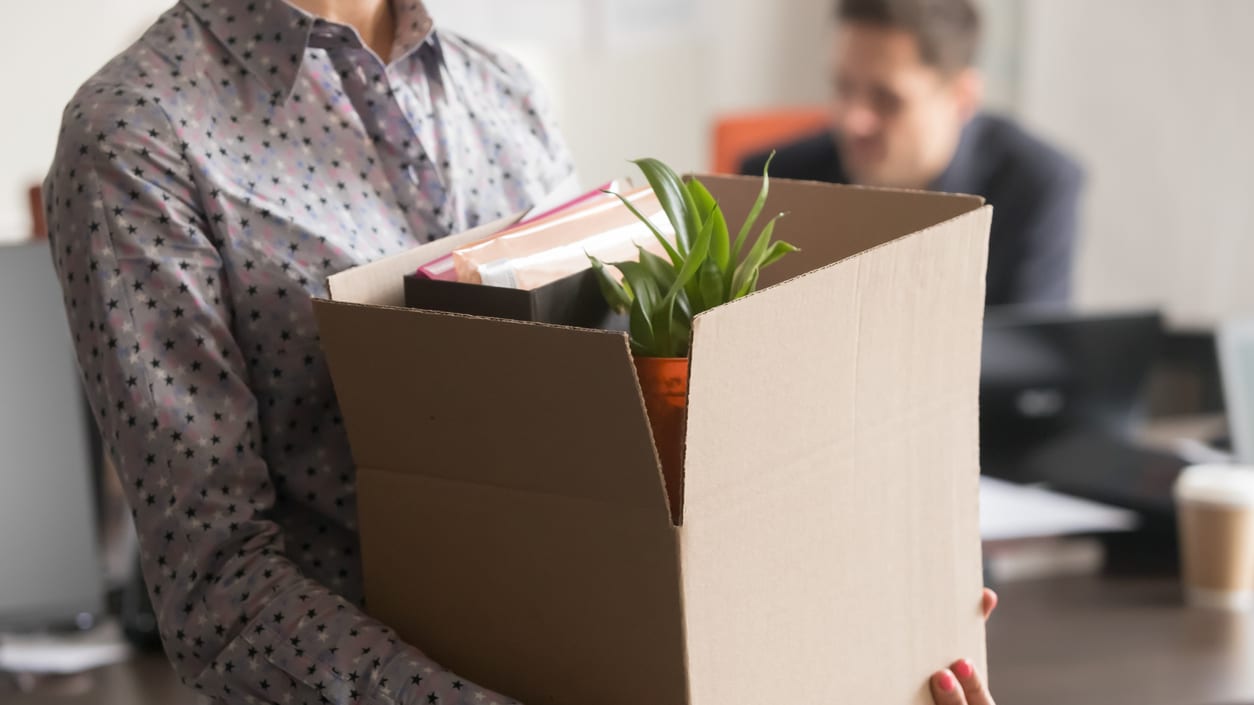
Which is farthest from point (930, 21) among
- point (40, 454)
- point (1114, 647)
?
point (40, 454)

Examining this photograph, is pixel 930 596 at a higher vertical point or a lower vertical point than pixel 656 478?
lower

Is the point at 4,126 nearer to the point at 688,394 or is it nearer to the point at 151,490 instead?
the point at 151,490

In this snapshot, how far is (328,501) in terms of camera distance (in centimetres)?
93

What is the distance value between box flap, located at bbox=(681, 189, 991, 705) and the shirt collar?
17.0 inches

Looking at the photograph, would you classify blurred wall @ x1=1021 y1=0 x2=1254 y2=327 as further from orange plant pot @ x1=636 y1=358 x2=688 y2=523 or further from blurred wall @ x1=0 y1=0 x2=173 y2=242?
orange plant pot @ x1=636 y1=358 x2=688 y2=523

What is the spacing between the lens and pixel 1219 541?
1.63 metres

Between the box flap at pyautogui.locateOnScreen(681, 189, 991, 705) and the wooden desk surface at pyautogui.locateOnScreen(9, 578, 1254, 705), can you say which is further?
the wooden desk surface at pyautogui.locateOnScreen(9, 578, 1254, 705)

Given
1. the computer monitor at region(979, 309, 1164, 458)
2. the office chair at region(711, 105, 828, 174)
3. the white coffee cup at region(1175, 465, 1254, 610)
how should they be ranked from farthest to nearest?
the office chair at region(711, 105, 828, 174)
the computer monitor at region(979, 309, 1164, 458)
the white coffee cup at region(1175, 465, 1254, 610)

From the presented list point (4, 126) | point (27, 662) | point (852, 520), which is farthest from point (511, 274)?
point (4, 126)

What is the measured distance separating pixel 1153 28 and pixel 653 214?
295cm

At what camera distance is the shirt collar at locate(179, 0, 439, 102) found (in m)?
0.94

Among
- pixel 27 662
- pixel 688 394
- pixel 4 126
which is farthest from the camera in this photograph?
pixel 4 126

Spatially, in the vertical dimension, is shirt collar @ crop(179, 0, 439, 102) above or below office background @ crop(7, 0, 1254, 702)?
above

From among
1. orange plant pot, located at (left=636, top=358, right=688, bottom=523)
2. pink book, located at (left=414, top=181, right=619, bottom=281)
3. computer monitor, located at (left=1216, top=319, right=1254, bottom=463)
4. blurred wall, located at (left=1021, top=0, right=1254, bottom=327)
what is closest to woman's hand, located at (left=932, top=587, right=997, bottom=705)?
orange plant pot, located at (left=636, top=358, right=688, bottom=523)
